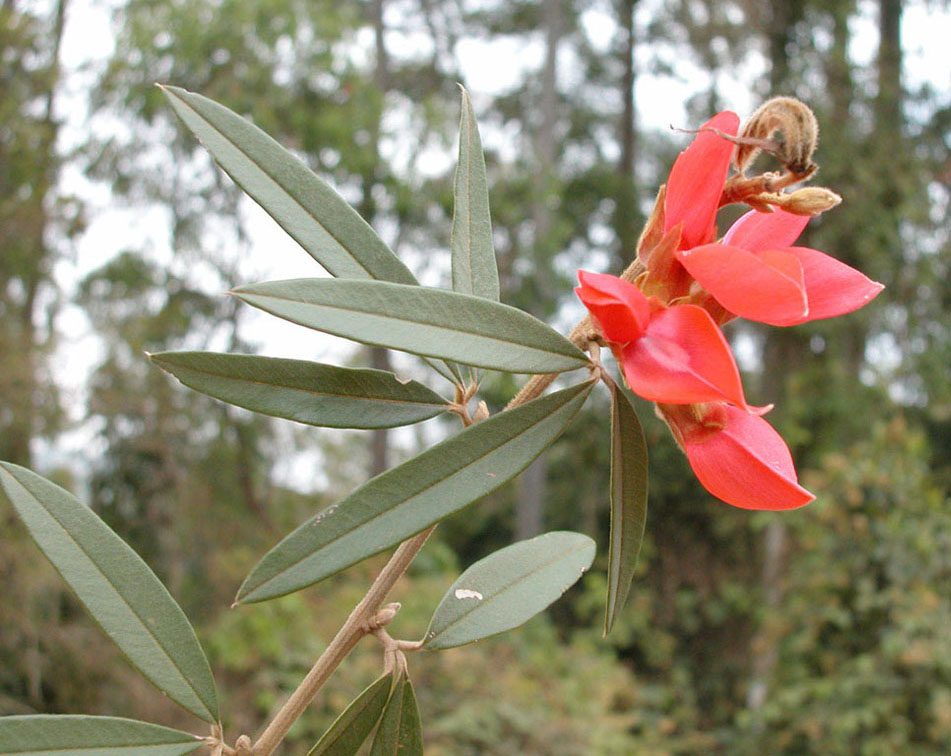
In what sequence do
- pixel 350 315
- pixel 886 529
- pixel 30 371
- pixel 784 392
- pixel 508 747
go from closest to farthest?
pixel 350 315 < pixel 508 747 < pixel 886 529 < pixel 30 371 < pixel 784 392

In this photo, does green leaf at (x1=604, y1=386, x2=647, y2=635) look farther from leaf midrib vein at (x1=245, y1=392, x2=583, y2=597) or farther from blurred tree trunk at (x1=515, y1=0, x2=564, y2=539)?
blurred tree trunk at (x1=515, y1=0, x2=564, y2=539)

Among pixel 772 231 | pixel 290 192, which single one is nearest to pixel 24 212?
pixel 290 192

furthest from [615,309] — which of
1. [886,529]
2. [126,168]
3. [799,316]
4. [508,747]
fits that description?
[126,168]

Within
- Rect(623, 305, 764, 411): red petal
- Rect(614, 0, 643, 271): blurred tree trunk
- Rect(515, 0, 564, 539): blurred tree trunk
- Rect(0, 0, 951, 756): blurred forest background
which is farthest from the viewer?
Rect(614, 0, 643, 271): blurred tree trunk

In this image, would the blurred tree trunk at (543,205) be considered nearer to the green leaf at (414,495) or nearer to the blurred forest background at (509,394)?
the blurred forest background at (509,394)

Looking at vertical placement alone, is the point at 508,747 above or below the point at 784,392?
below

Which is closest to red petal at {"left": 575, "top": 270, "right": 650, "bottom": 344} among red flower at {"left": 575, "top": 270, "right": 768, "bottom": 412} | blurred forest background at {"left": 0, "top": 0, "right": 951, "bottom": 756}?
red flower at {"left": 575, "top": 270, "right": 768, "bottom": 412}

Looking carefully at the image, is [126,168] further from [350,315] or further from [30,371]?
[350,315]

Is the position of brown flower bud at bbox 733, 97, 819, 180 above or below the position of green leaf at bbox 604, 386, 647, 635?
above
